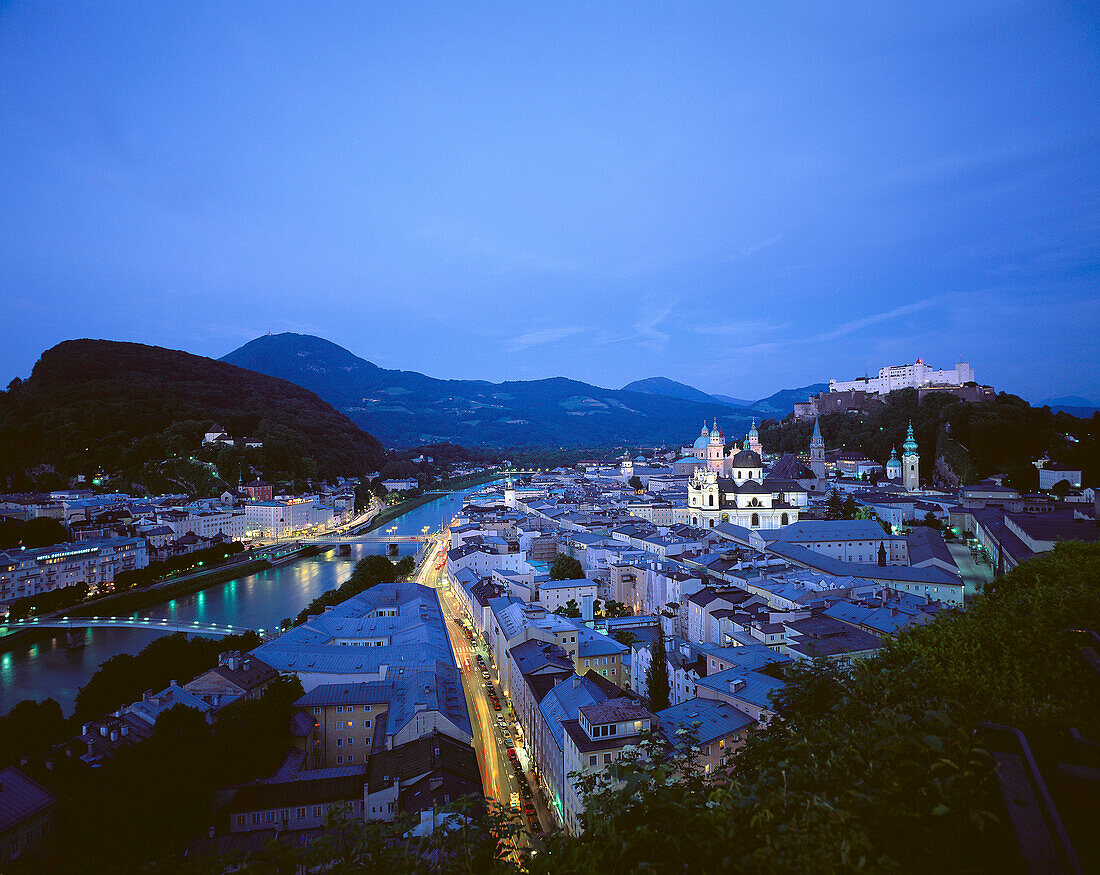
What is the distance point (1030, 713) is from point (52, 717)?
11617mm

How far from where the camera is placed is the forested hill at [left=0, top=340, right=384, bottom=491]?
3934 centimetres

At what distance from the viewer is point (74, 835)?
592 cm

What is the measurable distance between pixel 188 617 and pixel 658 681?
1516 cm

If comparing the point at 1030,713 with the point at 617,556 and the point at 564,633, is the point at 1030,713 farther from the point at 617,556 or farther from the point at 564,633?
the point at 617,556

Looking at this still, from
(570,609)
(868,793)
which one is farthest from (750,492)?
(868,793)

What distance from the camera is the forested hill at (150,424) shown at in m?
39.3

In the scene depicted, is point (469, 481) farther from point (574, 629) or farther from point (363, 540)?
point (574, 629)

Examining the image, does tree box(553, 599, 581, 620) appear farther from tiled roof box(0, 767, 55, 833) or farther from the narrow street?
tiled roof box(0, 767, 55, 833)

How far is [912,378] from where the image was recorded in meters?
41.6

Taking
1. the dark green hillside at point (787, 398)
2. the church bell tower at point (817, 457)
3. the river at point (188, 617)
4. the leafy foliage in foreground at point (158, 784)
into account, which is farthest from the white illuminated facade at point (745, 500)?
the dark green hillside at point (787, 398)

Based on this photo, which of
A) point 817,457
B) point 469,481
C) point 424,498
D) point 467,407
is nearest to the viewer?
point 817,457

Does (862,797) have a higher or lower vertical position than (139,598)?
higher

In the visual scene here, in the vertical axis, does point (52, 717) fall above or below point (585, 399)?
below

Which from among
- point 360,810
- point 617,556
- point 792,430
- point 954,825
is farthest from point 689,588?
point 792,430
